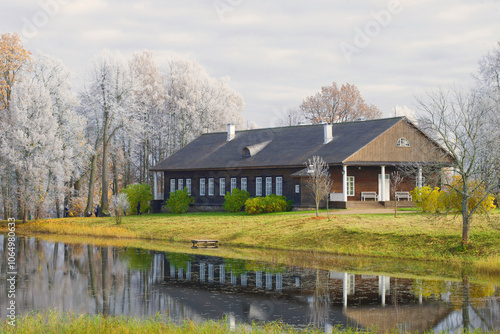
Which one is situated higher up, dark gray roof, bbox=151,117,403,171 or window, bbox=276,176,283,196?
dark gray roof, bbox=151,117,403,171

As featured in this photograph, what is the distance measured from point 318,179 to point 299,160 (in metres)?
7.64

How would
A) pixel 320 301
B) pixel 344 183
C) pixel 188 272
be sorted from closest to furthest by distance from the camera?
pixel 320 301, pixel 188 272, pixel 344 183

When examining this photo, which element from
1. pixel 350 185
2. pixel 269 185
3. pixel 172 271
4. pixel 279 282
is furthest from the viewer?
pixel 269 185

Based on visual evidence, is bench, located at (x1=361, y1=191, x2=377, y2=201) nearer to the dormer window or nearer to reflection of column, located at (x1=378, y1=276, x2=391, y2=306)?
the dormer window

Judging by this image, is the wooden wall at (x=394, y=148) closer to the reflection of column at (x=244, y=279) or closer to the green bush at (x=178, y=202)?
the green bush at (x=178, y=202)

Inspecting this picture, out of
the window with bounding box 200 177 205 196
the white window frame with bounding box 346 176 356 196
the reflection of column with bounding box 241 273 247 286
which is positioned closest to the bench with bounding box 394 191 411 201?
the white window frame with bounding box 346 176 356 196

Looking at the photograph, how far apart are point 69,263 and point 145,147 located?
112 feet

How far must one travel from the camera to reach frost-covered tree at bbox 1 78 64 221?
42281 mm

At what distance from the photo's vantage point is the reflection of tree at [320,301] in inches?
606

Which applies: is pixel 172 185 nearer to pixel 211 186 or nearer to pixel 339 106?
pixel 211 186

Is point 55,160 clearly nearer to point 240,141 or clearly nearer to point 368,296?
point 240,141

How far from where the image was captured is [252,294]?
18.9 metres

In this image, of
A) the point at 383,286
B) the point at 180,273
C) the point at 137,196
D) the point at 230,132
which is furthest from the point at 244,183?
the point at 383,286

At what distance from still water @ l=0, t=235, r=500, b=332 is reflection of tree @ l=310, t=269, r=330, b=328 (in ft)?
0.09
